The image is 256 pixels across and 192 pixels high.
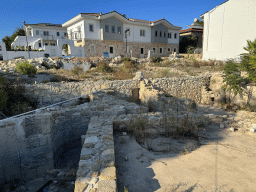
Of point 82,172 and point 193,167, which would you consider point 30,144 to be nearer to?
point 82,172

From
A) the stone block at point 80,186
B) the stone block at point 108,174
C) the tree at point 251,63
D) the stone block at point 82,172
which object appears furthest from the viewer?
the tree at point 251,63

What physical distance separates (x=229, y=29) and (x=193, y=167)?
1952 cm

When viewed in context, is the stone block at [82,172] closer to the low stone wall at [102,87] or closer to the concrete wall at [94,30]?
the low stone wall at [102,87]

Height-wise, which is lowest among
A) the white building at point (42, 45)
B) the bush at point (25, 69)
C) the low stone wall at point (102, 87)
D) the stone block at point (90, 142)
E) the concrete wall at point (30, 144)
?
the concrete wall at point (30, 144)

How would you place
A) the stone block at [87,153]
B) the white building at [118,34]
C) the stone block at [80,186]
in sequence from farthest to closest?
the white building at [118,34] → the stone block at [87,153] → the stone block at [80,186]

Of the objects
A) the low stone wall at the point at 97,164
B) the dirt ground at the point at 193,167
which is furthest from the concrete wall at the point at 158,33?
the low stone wall at the point at 97,164

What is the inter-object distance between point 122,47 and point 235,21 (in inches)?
579

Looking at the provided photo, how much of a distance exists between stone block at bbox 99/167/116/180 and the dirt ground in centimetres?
33

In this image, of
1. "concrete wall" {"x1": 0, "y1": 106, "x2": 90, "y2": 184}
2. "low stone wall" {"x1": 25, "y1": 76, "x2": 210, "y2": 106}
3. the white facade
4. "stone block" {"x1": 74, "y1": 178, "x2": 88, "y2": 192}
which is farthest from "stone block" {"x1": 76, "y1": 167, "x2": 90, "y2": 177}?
the white facade

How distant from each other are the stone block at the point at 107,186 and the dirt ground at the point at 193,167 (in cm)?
38

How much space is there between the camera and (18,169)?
5508mm

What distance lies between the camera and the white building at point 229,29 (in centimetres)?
1709

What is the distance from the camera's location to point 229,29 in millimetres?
18625

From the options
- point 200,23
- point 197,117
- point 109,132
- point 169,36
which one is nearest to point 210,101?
point 197,117
